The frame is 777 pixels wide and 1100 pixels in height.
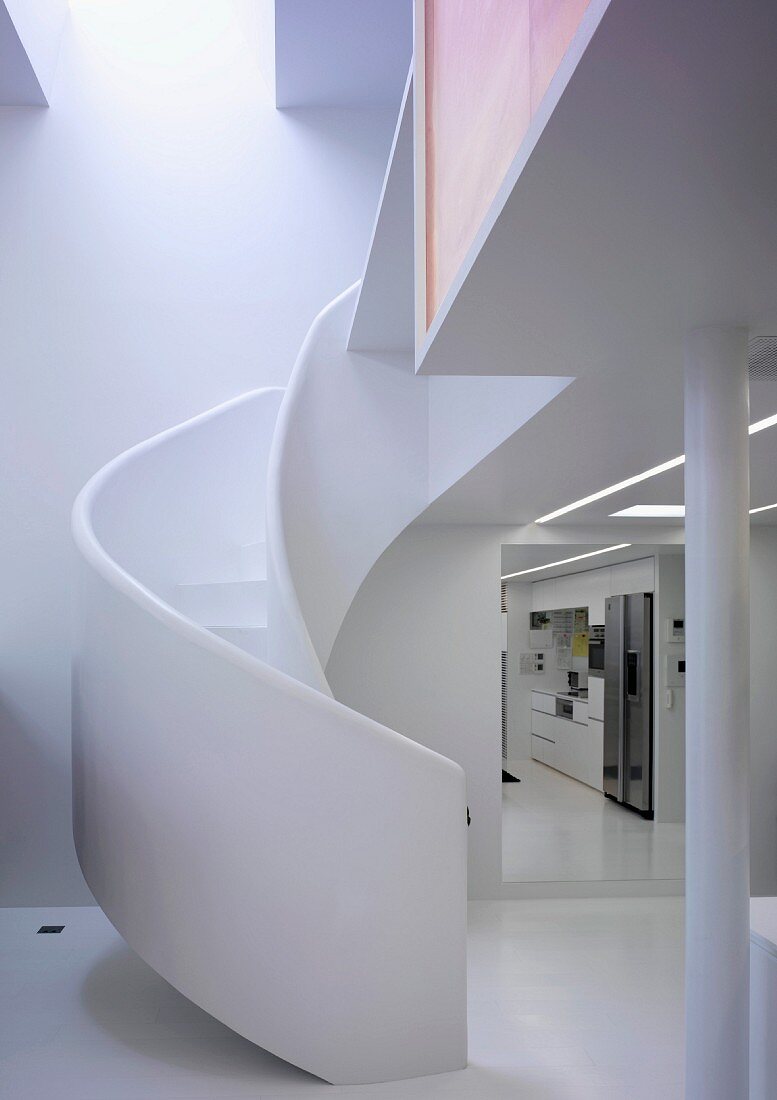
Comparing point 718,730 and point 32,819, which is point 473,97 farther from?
point 32,819

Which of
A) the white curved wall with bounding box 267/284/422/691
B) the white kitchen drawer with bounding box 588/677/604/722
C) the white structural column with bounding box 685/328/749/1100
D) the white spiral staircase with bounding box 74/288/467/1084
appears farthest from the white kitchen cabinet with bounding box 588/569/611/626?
the white structural column with bounding box 685/328/749/1100

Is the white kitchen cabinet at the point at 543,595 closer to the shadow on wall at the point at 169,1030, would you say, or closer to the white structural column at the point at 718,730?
the shadow on wall at the point at 169,1030

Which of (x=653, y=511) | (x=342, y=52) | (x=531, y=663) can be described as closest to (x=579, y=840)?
(x=653, y=511)

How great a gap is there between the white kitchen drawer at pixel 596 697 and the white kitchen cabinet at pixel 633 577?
2.94 feet

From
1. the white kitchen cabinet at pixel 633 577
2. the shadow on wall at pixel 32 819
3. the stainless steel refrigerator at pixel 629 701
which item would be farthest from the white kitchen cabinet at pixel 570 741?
the shadow on wall at pixel 32 819

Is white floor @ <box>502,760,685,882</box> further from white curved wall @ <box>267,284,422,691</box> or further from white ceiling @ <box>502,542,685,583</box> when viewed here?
white curved wall @ <box>267,284,422,691</box>

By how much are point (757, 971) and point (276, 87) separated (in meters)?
5.95

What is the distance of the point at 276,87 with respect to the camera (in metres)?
6.63

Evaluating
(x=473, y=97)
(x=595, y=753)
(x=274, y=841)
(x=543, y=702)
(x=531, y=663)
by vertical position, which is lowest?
(x=595, y=753)

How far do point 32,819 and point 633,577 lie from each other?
5331 mm

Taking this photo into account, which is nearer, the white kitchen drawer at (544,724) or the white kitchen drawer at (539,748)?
the white kitchen drawer at (544,724)

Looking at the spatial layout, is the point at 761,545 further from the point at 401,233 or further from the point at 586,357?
the point at 586,357

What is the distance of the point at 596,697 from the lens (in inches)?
392

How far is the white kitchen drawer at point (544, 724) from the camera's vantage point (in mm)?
11555
